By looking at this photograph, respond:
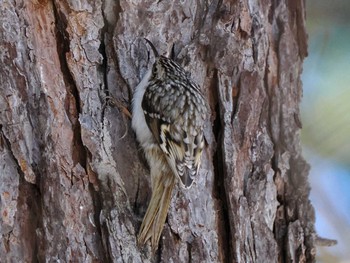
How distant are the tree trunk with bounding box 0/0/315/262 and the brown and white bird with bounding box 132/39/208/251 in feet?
0.13

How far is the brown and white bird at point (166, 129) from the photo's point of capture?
2225 millimetres

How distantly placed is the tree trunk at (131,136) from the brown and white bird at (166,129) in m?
0.04

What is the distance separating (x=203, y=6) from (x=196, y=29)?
9cm

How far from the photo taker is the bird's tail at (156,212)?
7.18 feet

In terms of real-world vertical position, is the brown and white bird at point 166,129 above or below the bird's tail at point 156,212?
above

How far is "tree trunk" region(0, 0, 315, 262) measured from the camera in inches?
84.4

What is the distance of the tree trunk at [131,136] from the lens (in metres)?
2.14

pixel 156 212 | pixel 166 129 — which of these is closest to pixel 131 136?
pixel 166 129

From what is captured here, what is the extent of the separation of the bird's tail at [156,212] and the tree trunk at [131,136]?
0.11 ft

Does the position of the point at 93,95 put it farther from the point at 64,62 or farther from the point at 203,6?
the point at 203,6

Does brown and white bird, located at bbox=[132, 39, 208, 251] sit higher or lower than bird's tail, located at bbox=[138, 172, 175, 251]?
higher

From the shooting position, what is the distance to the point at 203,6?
2.46 m

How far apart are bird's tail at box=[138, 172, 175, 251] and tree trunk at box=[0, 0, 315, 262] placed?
34 millimetres

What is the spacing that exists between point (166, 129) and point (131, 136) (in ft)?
0.46
